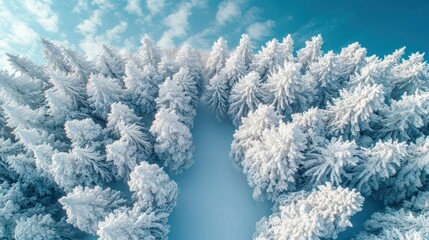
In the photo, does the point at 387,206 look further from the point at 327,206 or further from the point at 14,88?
the point at 14,88

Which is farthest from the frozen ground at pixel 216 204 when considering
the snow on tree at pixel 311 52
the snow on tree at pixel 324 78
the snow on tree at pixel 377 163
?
the snow on tree at pixel 311 52

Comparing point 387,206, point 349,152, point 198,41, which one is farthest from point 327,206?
point 198,41

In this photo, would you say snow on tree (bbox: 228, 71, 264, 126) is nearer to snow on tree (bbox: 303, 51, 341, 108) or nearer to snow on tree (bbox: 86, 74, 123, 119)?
snow on tree (bbox: 303, 51, 341, 108)

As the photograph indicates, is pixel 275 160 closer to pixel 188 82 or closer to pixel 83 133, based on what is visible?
pixel 188 82

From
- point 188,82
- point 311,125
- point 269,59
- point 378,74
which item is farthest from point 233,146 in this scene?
point 378,74

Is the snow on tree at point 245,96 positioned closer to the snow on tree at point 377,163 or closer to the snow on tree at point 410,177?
the snow on tree at point 377,163

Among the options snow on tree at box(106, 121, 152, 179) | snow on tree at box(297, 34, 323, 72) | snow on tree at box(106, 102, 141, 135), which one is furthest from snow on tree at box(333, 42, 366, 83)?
snow on tree at box(106, 102, 141, 135)
